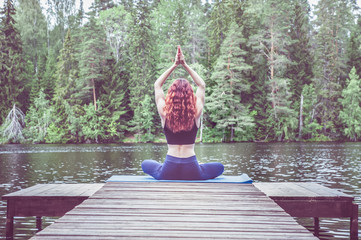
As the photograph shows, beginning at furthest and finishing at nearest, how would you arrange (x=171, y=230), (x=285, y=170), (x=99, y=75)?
(x=99, y=75) < (x=285, y=170) < (x=171, y=230)

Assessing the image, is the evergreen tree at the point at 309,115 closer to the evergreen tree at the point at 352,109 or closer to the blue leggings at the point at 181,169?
the evergreen tree at the point at 352,109

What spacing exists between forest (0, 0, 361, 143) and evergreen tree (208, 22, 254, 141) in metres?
0.13

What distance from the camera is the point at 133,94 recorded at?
44.5 metres

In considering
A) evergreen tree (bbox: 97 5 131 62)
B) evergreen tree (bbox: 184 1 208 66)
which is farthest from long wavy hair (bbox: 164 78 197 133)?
evergreen tree (bbox: 97 5 131 62)

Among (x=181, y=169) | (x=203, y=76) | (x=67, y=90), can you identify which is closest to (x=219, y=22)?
(x=203, y=76)

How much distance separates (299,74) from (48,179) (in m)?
38.0

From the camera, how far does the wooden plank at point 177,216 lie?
2.82 m

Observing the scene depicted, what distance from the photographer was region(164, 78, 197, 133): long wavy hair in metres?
4.42

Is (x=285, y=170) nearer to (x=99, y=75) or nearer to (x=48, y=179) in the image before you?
(x=48, y=179)

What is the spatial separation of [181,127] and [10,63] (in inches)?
1746

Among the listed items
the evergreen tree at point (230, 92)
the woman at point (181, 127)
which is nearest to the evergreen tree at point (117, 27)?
the evergreen tree at point (230, 92)

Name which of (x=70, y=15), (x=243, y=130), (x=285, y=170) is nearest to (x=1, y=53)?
(x=70, y=15)

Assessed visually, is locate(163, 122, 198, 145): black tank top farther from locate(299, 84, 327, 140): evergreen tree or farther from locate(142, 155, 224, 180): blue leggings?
locate(299, 84, 327, 140): evergreen tree

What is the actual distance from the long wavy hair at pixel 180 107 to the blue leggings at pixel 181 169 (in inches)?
17.9
